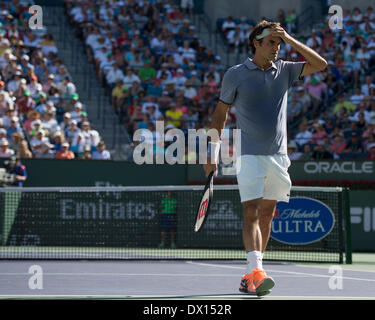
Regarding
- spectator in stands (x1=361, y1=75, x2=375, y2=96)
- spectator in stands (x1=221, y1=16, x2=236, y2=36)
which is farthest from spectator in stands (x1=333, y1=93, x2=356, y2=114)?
spectator in stands (x1=221, y1=16, x2=236, y2=36)

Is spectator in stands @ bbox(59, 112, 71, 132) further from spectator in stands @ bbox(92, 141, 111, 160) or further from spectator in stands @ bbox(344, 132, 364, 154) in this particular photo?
spectator in stands @ bbox(344, 132, 364, 154)

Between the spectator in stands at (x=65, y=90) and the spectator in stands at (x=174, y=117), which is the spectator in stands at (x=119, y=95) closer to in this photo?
the spectator in stands at (x=65, y=90)

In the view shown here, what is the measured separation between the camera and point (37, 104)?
2033 cm

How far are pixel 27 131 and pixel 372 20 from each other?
11.2m

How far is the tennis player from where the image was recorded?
7520mm

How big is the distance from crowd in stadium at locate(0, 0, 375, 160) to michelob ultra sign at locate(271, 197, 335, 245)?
3.98 m

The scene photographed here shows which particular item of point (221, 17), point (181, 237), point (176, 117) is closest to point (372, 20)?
point (221, 17)

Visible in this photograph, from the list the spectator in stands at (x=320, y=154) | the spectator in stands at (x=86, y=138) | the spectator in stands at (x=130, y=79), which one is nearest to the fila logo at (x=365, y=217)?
the spectator in stands at (x=320, y=154)

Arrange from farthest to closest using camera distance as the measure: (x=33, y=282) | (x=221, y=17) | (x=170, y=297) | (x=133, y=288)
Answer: (x=221, y=17) → (x=33, y=282) → (x=133, y=288) → (x=170, y=297)

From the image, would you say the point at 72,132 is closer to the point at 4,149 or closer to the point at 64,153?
the point at 64,153

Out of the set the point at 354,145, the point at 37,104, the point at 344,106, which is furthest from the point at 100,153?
the point at 344,106

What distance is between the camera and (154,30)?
2586 centimetres

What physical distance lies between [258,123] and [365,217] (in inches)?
435

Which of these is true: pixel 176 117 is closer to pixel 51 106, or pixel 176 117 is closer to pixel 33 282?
pixel 51 106
